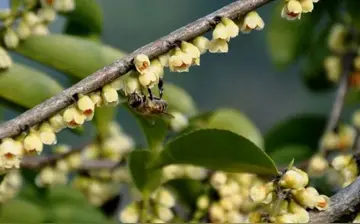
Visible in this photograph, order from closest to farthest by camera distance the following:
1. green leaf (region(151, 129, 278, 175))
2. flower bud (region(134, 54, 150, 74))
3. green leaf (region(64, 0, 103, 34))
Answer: flower bud (region(134, 54, 150, 74)) → green leaf (region(151, 129, 278, 175)) → green leaf (region(64, 0, 103, 34))

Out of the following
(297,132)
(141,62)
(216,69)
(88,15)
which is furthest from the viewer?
(216,69)

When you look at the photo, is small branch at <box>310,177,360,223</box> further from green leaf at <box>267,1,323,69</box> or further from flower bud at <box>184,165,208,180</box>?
green leaf at <box>267,1,323,69</box>

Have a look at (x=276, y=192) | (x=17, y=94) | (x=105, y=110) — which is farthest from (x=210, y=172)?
(x=276, y=192)

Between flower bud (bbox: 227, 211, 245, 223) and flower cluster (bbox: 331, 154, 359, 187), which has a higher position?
flower bud (bbox: 227, 211, 245, 223)

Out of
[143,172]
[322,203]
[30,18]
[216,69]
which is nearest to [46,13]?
[30,18]

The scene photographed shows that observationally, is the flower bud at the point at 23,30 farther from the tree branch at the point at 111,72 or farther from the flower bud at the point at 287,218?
the flower bud at the point at 287,218

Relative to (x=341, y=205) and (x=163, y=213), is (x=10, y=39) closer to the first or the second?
(x=163, y=213)

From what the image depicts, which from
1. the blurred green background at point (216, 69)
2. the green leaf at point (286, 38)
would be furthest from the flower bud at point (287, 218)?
the blurred green background at point (216, 69)

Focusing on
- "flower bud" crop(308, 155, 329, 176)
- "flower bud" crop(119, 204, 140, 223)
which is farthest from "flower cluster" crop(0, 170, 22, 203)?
"flower bud" crop(308, 155, 329, 176)
